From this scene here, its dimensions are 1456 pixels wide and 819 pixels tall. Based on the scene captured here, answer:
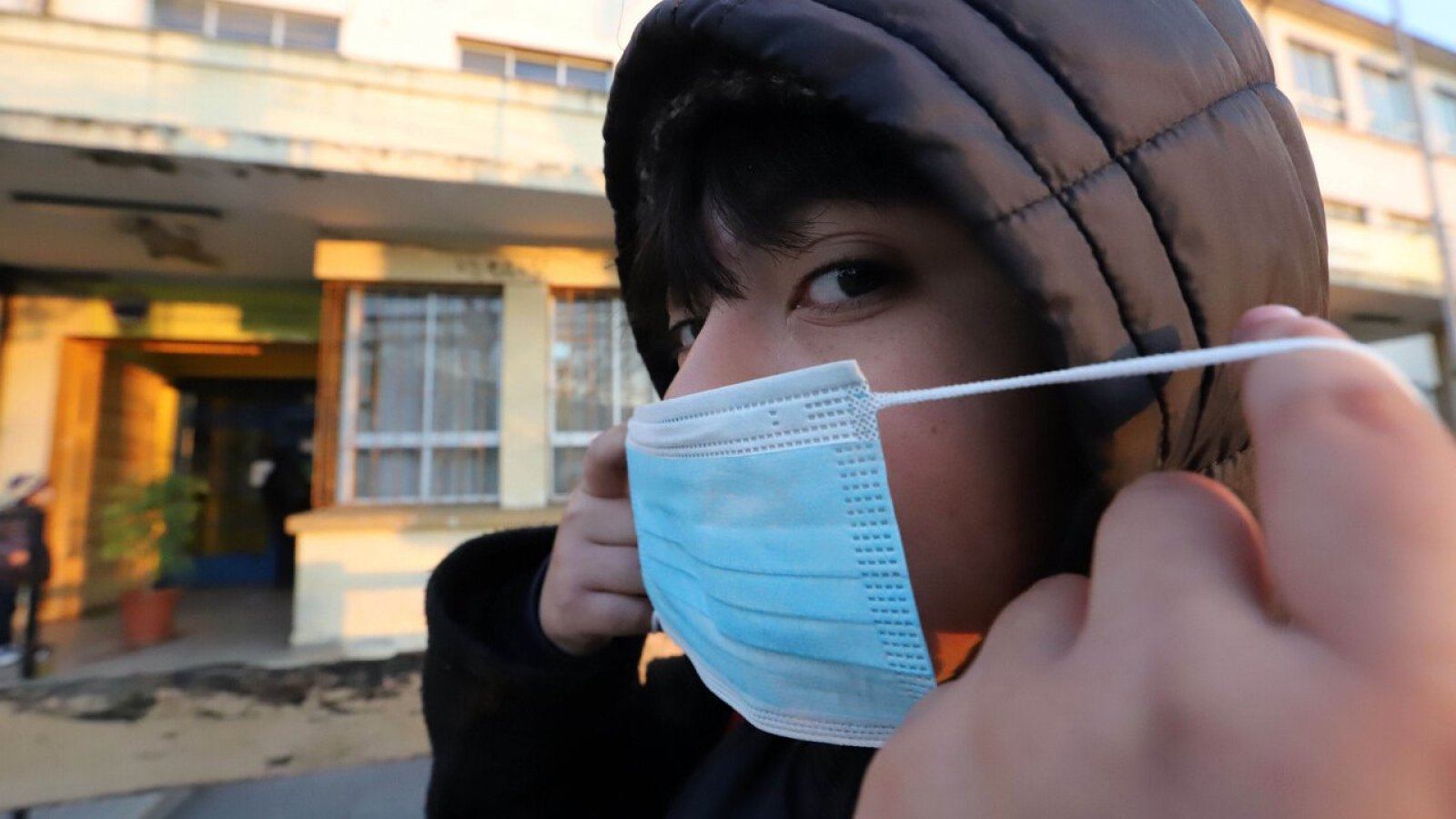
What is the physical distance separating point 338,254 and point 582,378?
1565mm

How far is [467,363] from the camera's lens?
4.34 m

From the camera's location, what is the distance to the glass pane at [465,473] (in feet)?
14.1

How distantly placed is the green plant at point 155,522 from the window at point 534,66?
10.9 ft

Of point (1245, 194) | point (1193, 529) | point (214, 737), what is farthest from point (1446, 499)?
point (214, 737)

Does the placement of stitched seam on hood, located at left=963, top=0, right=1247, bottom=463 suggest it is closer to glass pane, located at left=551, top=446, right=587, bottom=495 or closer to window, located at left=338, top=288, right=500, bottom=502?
glass pane, located at left=551, top=446, right=587, bottom=495

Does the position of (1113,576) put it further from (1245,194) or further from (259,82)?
(259,82)

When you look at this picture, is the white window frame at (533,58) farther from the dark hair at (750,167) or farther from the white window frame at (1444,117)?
the white window frame at (1444,117)

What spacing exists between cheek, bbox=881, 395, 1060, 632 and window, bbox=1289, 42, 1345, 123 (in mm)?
10635

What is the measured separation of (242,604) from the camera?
222 inches

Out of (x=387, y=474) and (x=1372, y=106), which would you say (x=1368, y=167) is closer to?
(x=1372, y=106)

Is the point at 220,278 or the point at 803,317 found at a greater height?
the point at 220,278

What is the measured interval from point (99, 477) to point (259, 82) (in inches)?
138

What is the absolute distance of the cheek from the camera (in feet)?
1.55

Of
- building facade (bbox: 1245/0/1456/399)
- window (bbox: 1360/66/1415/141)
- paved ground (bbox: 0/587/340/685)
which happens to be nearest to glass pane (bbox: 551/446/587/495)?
paved ground (bbox: 0/587/340/685)
